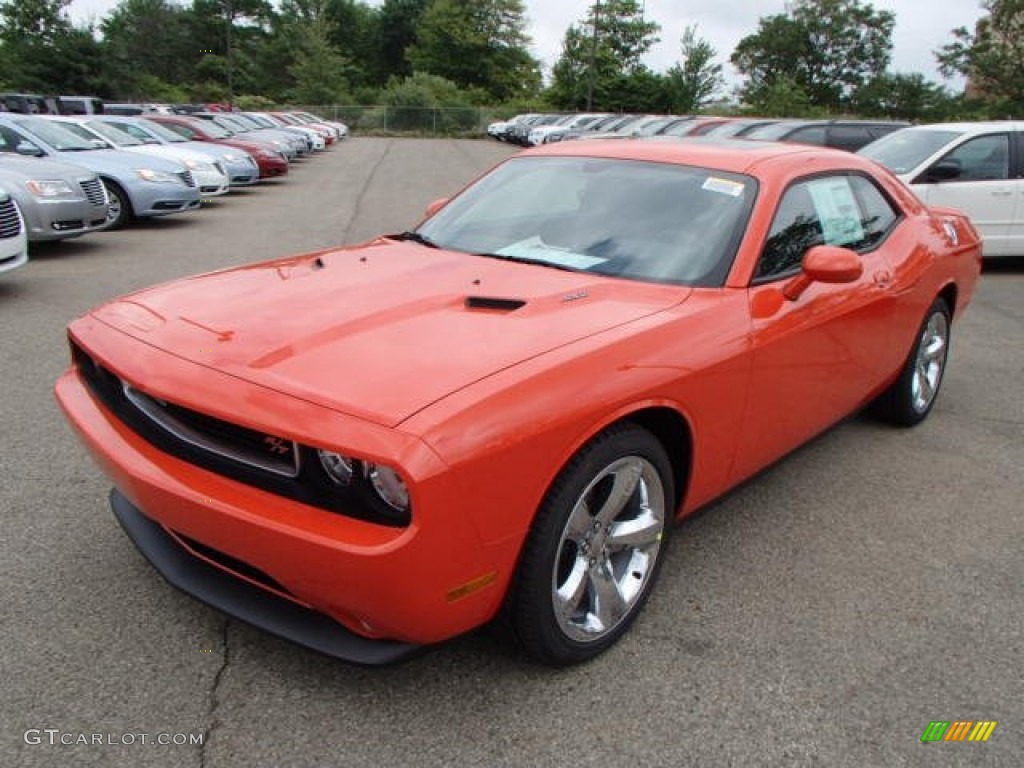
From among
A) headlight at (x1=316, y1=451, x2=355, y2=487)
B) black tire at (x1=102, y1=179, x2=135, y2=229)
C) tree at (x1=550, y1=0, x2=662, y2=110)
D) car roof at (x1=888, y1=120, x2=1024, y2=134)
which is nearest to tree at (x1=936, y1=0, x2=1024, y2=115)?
tree at (x1=550, y1=0, x2=662, y2=110)

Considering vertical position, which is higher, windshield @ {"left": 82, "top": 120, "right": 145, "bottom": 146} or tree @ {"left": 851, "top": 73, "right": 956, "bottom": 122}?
tree @ {"left": 851, "top": 73, "right": 956, "bottom": 122}

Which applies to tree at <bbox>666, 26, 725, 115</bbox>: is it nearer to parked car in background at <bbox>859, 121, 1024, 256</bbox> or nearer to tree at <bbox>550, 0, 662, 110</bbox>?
tree at <bbox>550, 0, 662, 110</bbox>

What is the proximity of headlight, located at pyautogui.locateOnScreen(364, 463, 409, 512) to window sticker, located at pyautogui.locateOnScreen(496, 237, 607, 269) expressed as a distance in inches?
55.7

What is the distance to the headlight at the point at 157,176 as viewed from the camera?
11.5 m

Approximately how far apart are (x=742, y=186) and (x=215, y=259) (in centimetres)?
741

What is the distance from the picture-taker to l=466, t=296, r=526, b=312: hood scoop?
2.73 m

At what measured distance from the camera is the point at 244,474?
2.22 meters

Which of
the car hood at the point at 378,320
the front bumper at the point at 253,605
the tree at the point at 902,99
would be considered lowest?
the front bumper at the point at 253,605

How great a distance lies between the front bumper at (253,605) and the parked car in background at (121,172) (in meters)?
9.48

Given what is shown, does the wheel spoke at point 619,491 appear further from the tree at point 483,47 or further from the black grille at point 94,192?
the tree at point 483,47

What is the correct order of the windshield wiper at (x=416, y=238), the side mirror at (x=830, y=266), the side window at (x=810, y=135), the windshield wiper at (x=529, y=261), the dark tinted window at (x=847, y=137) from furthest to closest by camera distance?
the side window at (x=810, y=135), the dark tinted window at (x=847, y=137), the windshield wiper at (x=416, y=238), the windshield wiper at (x=529, y=261), the side mirror at (x=830, y=266)

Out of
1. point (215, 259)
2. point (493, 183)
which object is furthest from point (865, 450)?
point (215, 259)

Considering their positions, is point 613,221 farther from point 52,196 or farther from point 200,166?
point 200,166

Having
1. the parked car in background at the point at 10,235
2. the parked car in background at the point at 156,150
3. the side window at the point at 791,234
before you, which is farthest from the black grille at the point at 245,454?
the parked car in background at the point at 156,150
